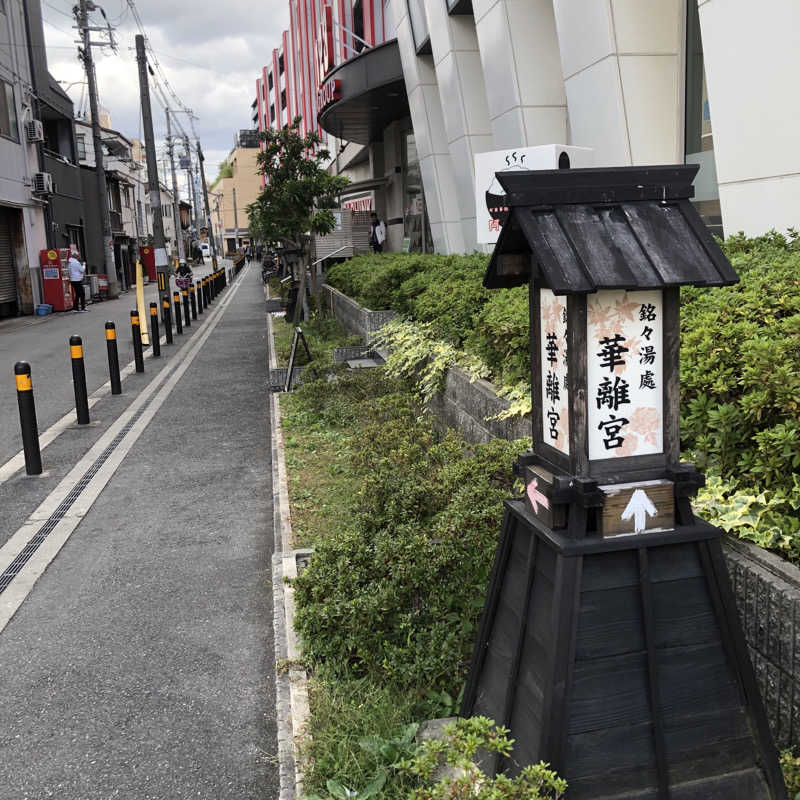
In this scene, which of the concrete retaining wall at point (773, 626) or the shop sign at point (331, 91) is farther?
the shop sign at point (331, 91)

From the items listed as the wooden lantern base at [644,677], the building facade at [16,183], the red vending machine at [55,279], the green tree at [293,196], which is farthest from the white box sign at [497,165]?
the red vending machine at [55,279]

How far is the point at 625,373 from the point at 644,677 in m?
1.05

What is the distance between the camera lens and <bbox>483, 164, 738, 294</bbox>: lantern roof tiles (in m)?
2.69

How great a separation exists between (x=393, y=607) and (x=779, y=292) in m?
2.72

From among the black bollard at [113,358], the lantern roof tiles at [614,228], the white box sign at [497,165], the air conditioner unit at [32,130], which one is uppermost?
the air conditioner unit at [32,130]

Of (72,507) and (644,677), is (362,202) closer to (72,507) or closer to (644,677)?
(72,507)

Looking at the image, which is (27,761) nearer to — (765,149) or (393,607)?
(393,607)

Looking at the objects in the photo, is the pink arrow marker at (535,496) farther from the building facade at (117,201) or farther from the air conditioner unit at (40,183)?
the building facade at (117,201)

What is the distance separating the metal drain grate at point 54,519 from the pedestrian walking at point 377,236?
20128 millimetres

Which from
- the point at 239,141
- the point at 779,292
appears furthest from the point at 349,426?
the point at 239,141

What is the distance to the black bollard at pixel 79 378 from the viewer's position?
10.0 meters

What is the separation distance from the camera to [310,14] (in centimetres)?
4316

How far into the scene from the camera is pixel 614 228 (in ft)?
9.23

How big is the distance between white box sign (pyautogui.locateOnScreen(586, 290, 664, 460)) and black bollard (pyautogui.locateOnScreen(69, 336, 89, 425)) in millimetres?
8565
